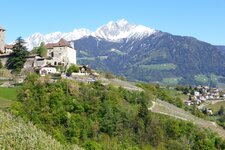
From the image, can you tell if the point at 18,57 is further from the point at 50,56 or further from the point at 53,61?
the point at 50,56

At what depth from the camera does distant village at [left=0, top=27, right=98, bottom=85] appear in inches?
3364

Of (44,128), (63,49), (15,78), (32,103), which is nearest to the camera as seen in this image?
(44,128)

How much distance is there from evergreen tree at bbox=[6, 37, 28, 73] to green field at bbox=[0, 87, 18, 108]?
326 inches

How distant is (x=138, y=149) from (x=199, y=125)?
24330 mm

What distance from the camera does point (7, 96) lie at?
76.2 m

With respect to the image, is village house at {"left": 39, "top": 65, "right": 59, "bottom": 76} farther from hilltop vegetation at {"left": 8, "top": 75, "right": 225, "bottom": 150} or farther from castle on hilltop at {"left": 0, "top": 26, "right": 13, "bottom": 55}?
castle on hilltop at {"left": 0, "top": 26, "right": 13, "bottom": 55}

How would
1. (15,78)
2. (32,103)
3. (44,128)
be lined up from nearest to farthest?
(44,128), (32,103), (15,78)

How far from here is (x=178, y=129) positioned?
79.9 meters

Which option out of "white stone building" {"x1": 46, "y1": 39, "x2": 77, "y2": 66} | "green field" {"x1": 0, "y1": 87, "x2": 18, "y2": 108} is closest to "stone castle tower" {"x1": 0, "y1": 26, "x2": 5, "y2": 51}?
"white stone building" {"x1": 46, "y1": 39, "x2": 77, "y2": 66}

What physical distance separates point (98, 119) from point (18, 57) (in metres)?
23.2

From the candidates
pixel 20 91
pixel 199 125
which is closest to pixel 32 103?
pixel 20 91

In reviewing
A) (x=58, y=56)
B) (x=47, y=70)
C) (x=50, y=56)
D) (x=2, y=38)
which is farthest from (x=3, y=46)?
(x=47, y=70)

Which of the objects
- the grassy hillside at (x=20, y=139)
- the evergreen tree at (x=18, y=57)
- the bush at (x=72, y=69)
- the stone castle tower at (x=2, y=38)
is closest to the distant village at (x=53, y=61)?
the stone castle tower at (x=2, y=38)

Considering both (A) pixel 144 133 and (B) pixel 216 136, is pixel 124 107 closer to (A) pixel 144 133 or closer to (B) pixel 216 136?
(A) pixel 144 133
